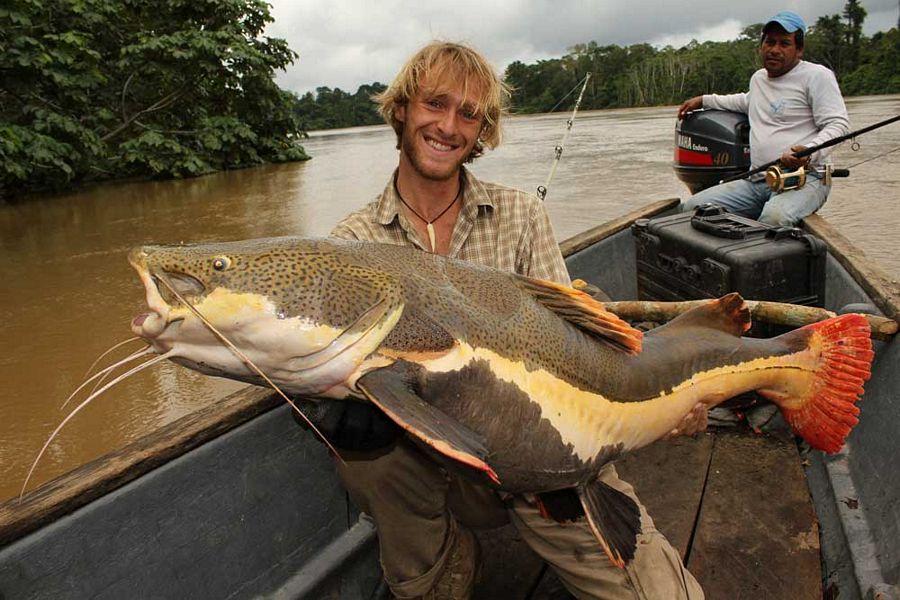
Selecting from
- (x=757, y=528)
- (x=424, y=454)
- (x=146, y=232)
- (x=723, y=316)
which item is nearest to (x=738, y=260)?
(x=723, y=316)

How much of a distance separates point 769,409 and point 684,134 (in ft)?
11.0

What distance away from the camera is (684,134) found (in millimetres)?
5477

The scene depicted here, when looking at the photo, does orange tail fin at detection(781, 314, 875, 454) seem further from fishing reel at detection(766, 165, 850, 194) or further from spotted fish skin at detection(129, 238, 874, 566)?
fishing reel at detection(766, 165, 850, 194)

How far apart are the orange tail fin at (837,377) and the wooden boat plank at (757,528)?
30cm

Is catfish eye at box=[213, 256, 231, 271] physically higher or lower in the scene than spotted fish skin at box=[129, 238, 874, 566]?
higher

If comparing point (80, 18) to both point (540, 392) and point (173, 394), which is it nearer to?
point (173, 394)

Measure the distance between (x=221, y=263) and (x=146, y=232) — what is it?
10.2 meters

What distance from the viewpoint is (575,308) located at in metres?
1.90

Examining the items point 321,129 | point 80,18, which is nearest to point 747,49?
point 321,129

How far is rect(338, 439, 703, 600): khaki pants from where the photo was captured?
1.79 meters

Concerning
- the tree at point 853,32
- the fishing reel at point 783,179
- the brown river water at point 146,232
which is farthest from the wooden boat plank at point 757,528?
the tree at point 853,32

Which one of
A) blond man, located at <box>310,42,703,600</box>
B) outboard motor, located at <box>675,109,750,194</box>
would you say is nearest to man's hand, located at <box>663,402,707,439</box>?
blond man, located at <box>310,42,703,600</box>

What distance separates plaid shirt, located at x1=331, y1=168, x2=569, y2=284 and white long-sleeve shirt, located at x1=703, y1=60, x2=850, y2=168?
111 inches

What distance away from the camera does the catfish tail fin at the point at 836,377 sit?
2.17 m
